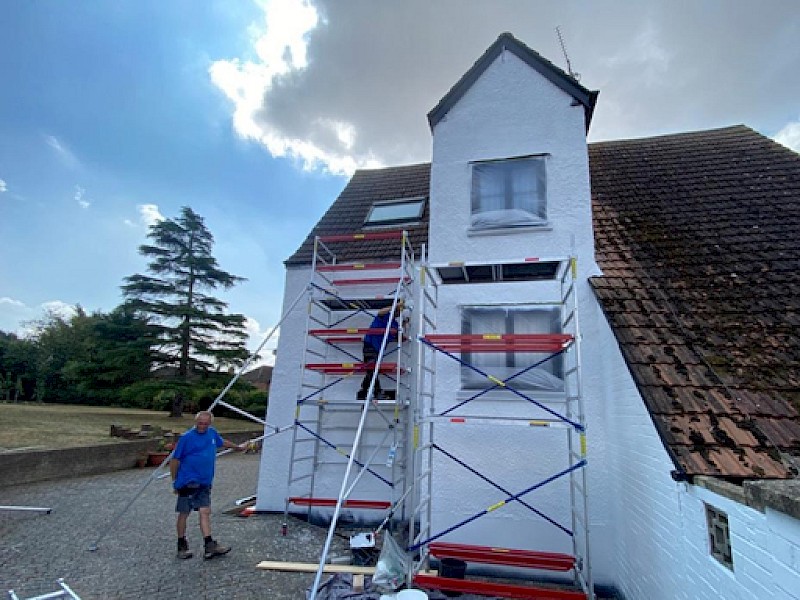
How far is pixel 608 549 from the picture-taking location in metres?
4.70

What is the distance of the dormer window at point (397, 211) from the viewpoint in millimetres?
8539

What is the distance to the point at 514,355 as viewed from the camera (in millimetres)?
5492

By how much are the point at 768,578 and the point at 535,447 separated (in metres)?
3.04

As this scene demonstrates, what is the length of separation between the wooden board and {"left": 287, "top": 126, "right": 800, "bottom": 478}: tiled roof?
143 inches

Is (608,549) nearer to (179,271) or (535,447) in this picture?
(535,447)

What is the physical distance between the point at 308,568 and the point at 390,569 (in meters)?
1.05

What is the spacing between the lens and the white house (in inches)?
124

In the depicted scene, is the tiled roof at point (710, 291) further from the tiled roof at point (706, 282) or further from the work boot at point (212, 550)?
the work boot at point (212, 550)

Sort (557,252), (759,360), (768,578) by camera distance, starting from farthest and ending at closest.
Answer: (557,252) → (759,360) → (768,578)

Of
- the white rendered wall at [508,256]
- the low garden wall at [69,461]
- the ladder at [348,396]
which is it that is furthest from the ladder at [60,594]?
the low garden wall at [69,461]

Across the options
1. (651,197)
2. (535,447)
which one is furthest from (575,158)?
(535,447)

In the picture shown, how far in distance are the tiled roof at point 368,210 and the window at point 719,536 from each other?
577cm

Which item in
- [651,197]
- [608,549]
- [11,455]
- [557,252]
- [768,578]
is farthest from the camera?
A: [11,455]

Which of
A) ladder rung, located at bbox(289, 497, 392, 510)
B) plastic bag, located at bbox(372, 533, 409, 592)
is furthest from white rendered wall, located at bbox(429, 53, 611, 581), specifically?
ladder rung, located at bbox(289, 497, 392, 510)
